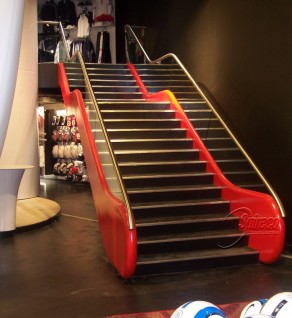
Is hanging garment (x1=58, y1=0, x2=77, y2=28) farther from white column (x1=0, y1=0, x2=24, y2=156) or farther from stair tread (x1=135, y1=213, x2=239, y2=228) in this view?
white column (x1=0, y1=0, x2=24, y2=156)

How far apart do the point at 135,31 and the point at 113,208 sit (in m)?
8.77

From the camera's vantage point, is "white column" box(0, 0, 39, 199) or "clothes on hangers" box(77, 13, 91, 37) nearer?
"white column" box(0, 0, 39, 199)

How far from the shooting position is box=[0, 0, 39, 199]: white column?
8.17 m

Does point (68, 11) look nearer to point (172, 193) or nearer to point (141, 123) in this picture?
point (141, 123)

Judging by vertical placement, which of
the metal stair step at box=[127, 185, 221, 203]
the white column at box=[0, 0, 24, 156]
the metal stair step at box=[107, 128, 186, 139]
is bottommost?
the metal stair step at box=[127, 185, 221, 203]

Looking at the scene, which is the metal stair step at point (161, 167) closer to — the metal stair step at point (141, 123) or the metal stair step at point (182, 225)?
the metal stair step at point (182, 225)

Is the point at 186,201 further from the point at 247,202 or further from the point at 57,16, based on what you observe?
the point at 57,16

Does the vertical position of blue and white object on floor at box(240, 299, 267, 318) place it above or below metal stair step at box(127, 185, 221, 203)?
above

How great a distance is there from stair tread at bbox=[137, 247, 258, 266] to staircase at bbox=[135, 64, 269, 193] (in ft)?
4.16

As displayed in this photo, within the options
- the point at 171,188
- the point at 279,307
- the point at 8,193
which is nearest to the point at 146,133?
the point at 171,188

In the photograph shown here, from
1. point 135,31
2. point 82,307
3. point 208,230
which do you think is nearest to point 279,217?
point 208,230

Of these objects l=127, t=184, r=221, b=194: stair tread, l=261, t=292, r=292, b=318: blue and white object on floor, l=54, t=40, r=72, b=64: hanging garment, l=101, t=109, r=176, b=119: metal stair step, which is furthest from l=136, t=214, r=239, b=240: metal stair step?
l=54, t=40, r=72, b=64: hanging garment

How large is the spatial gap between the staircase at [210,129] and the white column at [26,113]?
2.63 metres

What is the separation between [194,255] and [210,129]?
9.24 feet
